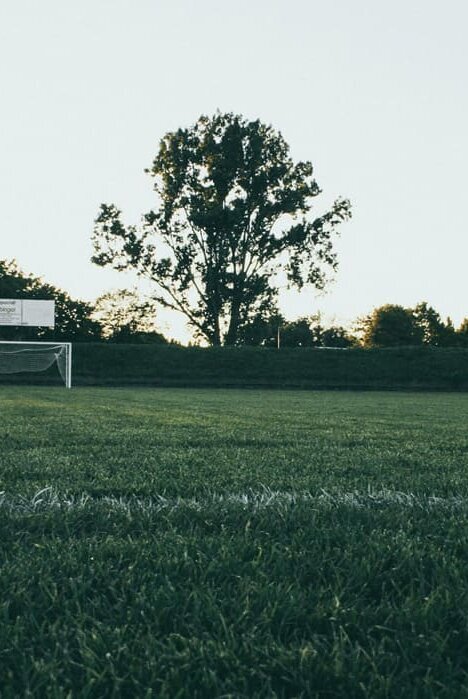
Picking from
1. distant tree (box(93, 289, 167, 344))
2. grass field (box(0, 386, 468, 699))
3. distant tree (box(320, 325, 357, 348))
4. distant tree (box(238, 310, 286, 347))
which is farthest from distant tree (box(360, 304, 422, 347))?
grass field (box(0, 386, 468, 699))

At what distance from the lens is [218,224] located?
1284 inches

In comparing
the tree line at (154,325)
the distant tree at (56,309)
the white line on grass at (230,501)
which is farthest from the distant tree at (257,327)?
the white line on grass at (230,501)

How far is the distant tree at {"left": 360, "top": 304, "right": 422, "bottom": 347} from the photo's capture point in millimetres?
77250

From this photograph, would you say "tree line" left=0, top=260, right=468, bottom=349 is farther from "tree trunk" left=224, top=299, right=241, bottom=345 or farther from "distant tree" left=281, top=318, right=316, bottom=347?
"tree trunk" left=224, top=299, right=241, bottom=345

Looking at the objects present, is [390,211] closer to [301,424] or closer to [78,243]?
[78,243]

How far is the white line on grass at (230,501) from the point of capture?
8.34ft

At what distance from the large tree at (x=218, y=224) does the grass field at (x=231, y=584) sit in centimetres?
3027

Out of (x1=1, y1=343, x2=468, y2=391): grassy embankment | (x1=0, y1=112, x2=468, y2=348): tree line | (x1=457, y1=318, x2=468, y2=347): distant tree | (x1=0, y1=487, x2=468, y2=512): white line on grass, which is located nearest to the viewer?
(x1=0, y1=487, x2=468, y2=512): white line on grass

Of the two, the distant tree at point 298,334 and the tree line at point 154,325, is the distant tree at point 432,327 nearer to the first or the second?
the tree line at point 154,325

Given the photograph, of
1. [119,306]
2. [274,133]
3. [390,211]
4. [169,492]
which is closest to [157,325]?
[119,306]

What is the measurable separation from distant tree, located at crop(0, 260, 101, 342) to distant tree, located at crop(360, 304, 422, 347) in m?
46.9

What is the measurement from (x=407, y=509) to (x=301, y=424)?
5.14 m

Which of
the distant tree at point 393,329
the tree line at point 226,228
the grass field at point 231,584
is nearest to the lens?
the grass field at point 231,584

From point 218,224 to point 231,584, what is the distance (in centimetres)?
3196
